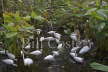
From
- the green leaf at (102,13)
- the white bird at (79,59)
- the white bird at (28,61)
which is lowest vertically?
the white bird at (79,59)

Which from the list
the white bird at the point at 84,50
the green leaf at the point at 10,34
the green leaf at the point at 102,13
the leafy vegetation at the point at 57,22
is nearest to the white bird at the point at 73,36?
the leafy vegetation at the point at 57,22

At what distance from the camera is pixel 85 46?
218cm

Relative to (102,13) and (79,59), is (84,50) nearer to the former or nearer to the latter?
(79,59)

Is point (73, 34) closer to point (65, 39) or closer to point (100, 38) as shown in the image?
point (65, 39)

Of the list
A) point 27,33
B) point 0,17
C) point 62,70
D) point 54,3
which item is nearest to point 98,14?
point 62,70

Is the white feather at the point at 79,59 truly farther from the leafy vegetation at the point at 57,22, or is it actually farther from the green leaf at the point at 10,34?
the green leaf at the point at 10,34

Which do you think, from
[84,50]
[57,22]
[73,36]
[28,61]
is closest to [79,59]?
[84,50]

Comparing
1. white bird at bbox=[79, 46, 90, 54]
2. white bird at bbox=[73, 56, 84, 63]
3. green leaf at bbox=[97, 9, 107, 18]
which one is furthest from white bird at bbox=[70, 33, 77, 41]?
green leaf at bbox=[97, 9, 107, 18]

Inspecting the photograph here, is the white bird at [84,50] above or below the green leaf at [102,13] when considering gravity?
below

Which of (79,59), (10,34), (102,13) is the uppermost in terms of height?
(102,13)

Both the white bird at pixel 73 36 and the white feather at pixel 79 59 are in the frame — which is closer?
the white feather at pixel 79 59

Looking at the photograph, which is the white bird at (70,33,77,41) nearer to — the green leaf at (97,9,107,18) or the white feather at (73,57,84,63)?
the white feather at (73,57,84,63)

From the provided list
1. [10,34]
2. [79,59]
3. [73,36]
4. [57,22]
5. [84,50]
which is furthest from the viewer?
[57,22]

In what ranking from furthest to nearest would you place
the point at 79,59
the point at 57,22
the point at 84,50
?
the point at 57,22 → the point at 84,50 → the point at 79,59
